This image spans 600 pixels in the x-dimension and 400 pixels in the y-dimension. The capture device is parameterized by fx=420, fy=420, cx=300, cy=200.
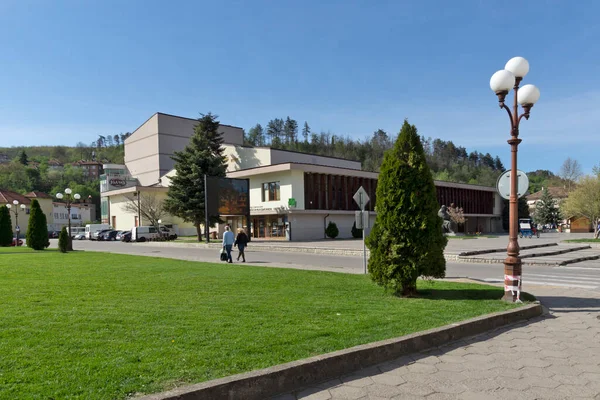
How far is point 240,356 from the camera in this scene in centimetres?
450

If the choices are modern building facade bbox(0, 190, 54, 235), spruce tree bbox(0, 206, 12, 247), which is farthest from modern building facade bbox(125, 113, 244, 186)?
spruce tree bbox(0, 206, 12, 247)

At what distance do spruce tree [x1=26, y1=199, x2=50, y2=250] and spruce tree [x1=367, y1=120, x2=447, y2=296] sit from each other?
27831mm

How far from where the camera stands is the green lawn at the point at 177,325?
153 inches

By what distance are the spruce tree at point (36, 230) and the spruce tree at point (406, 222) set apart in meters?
27.8

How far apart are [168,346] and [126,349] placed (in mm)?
443

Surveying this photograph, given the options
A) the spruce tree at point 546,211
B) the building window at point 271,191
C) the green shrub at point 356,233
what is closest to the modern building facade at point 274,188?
the building window at point 271,191

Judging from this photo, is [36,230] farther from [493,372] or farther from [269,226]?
[493,372]

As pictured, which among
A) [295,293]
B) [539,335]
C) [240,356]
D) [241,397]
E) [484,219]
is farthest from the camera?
[484,219]

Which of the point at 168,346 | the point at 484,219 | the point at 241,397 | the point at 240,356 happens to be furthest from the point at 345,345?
the point at 484,219

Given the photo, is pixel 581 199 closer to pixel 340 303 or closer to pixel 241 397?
pixel 340 303

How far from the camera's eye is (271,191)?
44562 millimetres

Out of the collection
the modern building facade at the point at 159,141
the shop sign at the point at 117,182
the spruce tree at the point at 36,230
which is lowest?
the spruce tree at the point at 36,230

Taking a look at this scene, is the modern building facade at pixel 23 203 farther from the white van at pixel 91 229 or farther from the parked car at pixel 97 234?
the parked car at pixel 97 234

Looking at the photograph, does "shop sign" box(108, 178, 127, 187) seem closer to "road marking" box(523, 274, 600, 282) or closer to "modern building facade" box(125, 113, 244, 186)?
"modern building facade" box(125, 113, 244, 186)
